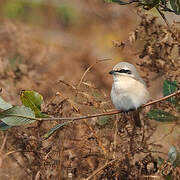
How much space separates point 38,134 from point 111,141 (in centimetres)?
60

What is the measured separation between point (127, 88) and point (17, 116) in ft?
5.02

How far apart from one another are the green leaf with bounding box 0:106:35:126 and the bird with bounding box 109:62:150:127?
3.96 feet

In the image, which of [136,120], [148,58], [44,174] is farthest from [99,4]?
[44,174]

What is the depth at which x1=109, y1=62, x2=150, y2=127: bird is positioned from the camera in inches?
148

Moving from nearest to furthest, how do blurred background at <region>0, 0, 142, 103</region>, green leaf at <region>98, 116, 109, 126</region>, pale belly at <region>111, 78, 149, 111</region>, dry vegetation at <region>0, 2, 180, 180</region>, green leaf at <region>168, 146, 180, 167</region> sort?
green leaf at <region>168, 146, 180, 167</region>, dry vegetation at <region>0, 2, 180, 180</region>, green leaf at <region>98, 116, 109, 126</region>, pale belly at <region>111, 78, 149, 111</region>, blurred background at <region>0, 0, 142, 103</region>

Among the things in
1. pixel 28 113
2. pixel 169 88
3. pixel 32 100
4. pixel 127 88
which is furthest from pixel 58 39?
pixel 28 113

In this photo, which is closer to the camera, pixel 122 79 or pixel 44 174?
pixel 44 174

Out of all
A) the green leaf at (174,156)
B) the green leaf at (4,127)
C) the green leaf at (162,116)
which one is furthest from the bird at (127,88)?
the green leaf at (4,127)

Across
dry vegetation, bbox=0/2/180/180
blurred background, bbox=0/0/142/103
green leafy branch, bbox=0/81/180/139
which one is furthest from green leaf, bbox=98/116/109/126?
green leafy branch, bbox=0/81/180/139

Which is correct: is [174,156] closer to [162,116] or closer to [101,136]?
[162,116]

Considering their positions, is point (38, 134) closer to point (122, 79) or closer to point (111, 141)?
point (111, 141)

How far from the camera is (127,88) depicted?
3.94 metres

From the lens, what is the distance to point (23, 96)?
9.09 feet

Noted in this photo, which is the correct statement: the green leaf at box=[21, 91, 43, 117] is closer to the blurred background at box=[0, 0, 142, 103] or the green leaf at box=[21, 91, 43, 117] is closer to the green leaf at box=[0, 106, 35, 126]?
the green leaf at box=[0, 106, 35, 126]
